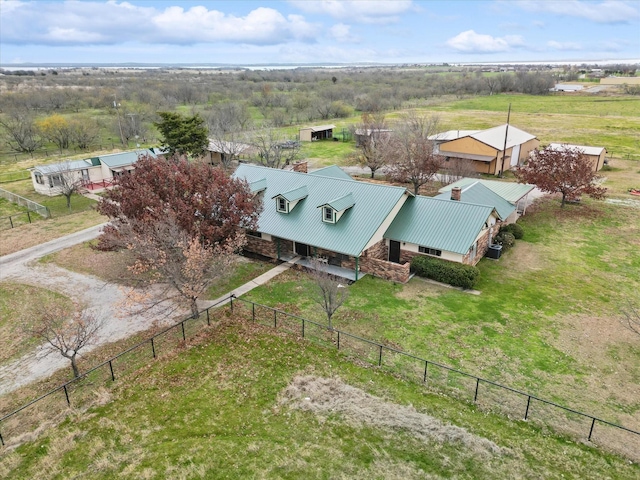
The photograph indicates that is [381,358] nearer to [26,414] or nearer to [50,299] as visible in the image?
[26,414]

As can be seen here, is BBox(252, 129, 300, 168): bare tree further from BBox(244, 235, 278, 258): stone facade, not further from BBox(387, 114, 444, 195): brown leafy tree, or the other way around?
BBox(244, 235, 278, 258): stone facade

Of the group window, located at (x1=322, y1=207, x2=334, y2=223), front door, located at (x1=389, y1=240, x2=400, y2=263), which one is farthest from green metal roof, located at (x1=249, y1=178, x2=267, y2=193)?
front door, located at (x1=389, y1=240, x2=400, y2=263)

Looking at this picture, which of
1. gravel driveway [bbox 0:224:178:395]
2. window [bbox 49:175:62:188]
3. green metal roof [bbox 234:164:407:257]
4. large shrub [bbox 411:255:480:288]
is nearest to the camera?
gravel driveway [bbox 0:224:178:395]

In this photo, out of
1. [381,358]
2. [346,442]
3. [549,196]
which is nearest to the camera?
[346,442]

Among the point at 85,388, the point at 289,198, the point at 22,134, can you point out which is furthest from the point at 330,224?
the point at 22,134

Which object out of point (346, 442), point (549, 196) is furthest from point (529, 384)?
point (549, 196)

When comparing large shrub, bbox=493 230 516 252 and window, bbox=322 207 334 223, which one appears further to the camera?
large shrub, bbox=493 230 516 252

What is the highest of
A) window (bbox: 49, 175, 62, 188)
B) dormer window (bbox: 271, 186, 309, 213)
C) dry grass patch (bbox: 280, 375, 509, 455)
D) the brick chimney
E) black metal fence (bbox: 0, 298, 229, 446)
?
the brick chimney

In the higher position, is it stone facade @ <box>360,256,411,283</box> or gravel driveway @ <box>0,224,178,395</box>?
stone facade @ <box>360,256,411,283</box>
